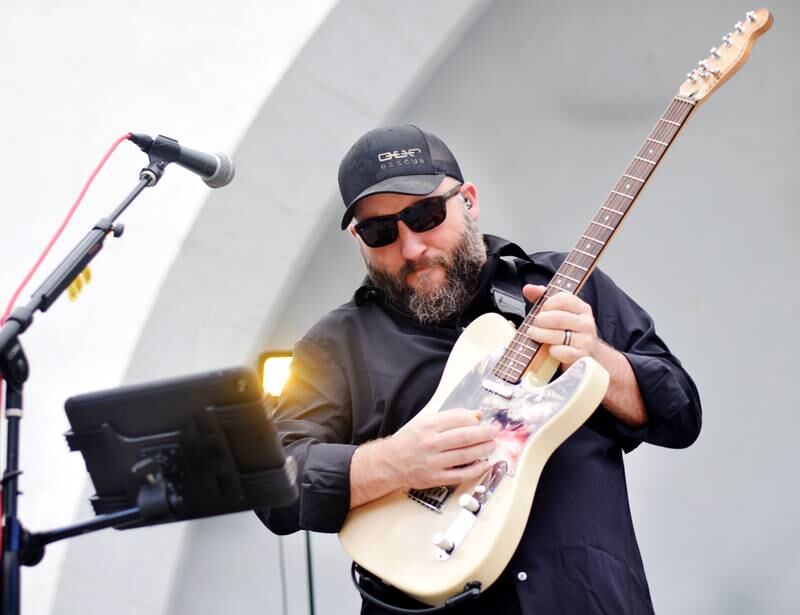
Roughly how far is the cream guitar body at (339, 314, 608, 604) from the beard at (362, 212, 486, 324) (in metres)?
0.23

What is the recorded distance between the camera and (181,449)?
1.54 m

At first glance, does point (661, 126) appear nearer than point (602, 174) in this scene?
Yes

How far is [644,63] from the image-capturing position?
3994 mm

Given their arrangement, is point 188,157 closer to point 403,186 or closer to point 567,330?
point 403,186

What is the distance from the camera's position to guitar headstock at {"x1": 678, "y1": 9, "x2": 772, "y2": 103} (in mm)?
2174

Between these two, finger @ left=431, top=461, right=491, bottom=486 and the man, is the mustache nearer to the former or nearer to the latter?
the man

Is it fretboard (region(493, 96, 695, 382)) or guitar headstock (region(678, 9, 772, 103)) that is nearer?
fretboard (region(493, 96, 695, 382))

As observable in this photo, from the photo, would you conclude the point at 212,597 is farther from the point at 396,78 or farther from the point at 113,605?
the point at 396,78

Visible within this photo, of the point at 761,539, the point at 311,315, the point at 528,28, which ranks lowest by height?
the point at 311,315

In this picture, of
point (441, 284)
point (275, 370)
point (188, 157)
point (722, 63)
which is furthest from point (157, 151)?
point (275, 370)

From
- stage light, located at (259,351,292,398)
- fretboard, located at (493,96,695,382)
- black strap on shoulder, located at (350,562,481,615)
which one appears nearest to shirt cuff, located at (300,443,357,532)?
black strap on shoulder, located at (350,562,481,615)

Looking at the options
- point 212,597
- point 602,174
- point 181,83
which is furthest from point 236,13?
point 212,597

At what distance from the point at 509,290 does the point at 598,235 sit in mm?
250

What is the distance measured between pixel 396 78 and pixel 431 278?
6.44 feet
